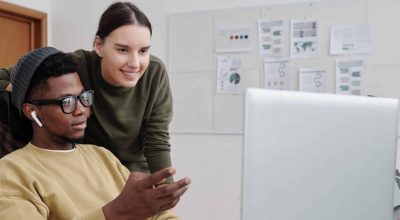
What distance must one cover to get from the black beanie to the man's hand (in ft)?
1.52

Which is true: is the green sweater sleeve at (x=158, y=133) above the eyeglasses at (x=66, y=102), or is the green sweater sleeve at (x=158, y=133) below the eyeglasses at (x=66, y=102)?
below

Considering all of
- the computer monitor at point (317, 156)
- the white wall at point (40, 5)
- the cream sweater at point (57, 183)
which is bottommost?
the cream sweater at point (57, 183)

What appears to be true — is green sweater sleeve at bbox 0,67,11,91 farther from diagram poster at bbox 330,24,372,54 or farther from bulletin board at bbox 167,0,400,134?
diagram poster at bbox 330,24,372,54

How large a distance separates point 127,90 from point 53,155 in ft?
1.39

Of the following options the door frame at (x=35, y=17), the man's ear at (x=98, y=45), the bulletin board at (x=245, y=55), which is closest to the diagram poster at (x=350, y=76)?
the bulletin board at (x=245, y=55)

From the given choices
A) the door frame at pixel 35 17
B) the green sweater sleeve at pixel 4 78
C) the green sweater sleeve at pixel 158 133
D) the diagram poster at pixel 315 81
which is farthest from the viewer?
the door frame at pixel 35 17

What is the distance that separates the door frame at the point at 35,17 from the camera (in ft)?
9.21

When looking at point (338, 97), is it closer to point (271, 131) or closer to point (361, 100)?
point (361, 100)

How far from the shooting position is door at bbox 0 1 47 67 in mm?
2871

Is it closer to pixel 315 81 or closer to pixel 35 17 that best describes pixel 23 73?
pixel 315 81

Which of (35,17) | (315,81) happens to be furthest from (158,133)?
(35,17)

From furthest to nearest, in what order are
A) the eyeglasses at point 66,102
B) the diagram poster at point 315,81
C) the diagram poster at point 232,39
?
the diagram poster at point 232,39
the diagram poster at point 315,81
the eyeglasses at point 66,102

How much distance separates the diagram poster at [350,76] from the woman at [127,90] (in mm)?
1277

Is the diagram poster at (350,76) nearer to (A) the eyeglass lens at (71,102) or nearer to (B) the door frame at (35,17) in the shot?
(A) the eyeglass lens at (71,102)
